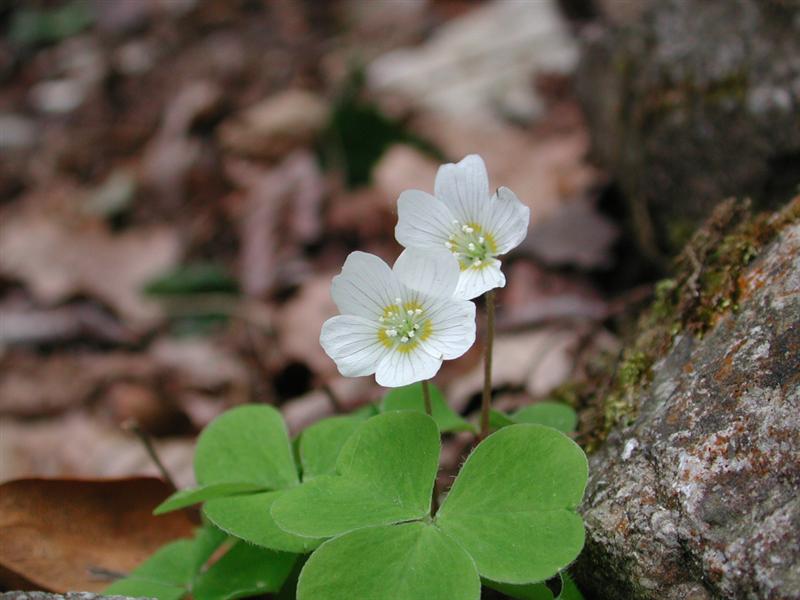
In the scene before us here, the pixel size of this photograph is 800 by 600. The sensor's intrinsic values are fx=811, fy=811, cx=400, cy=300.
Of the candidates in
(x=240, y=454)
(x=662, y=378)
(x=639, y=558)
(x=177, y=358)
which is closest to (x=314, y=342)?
(x=177, y=358)

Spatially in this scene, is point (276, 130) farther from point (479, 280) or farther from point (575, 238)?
point (479, 280)

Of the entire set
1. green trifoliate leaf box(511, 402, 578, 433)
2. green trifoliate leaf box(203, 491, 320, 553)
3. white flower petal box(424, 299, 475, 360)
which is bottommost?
green trifoliate leaf box(511, 402, 578, 433)

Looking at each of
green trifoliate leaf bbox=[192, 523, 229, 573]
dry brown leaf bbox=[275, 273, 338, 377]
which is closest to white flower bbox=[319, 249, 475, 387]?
green trifoliate leaf bbox=[192, 523, 229, 573]

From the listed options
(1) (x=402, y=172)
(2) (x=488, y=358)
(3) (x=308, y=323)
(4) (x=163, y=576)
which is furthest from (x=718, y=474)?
(1) (x=402, y=172)

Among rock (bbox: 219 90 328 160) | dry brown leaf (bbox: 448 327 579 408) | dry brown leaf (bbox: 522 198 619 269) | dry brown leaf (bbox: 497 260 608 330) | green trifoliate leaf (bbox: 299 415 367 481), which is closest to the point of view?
green trifoliate leaf (bbox: 299 415 367 481)

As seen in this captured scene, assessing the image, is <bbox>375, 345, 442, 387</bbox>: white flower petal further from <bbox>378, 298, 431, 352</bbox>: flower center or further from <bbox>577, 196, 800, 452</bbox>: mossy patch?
<bbox>577, 196, 800, 452</bbox>: mossy patch
